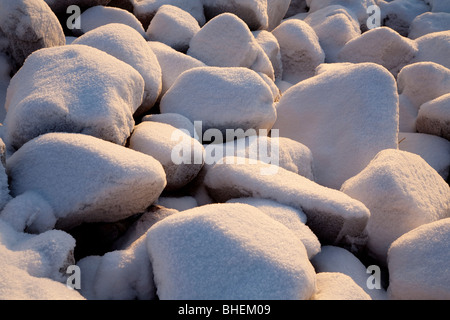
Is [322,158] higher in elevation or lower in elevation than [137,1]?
lower

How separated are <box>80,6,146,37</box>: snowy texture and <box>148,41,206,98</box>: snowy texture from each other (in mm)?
283

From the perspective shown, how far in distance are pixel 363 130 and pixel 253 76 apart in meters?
0.42

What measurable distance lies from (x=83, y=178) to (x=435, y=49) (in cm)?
207

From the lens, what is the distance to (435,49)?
2.54 m

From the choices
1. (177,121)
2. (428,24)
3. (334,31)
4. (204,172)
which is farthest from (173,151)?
(428,24)

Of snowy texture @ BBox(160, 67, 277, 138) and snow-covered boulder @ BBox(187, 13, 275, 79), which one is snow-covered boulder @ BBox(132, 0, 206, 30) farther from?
snowy texture @ BBox(160, 67, 277, 138)

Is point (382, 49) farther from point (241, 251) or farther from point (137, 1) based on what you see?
point (241, 251)

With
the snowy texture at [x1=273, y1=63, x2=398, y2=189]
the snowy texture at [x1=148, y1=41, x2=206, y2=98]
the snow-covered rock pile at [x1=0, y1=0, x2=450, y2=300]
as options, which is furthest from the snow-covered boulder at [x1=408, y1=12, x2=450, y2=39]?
the snowy texture at [x1=148, y1=41, x2=206, y2=98]

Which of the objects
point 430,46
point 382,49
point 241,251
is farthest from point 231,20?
point 241,251

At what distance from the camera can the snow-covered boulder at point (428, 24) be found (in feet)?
10.1

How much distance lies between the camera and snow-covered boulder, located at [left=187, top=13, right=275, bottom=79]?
2100 millimetres

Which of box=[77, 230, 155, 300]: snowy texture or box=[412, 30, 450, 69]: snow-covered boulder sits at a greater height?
box=[412, 30, 450, 69]: snow-covered boulder

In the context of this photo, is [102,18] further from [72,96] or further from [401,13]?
[401,13]

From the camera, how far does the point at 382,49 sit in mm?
2525
